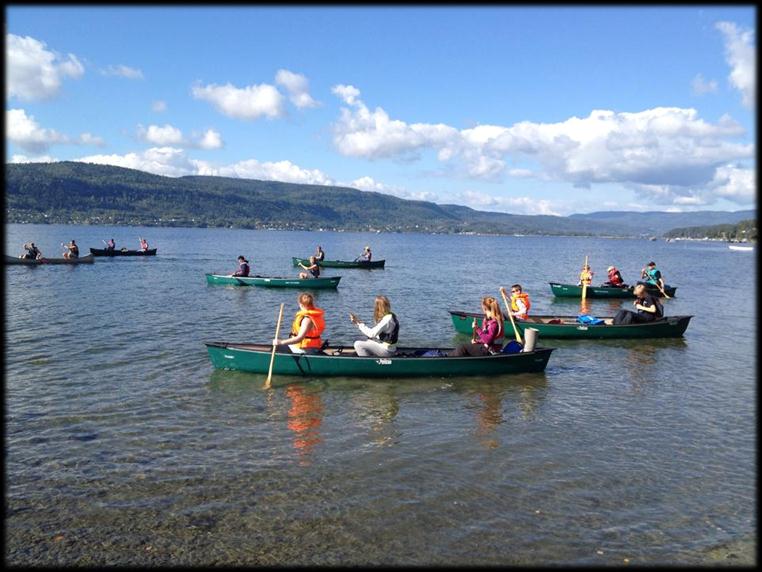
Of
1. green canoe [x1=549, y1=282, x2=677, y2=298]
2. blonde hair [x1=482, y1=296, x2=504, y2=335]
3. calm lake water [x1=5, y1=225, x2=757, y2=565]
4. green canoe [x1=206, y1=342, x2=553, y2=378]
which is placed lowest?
calm lake water [x1=5, y1=225, x2=757, y2=565]

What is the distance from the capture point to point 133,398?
14.2m

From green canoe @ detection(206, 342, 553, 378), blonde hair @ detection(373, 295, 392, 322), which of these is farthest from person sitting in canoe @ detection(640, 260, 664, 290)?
blonde hair @ detection(373, 295, 392, 322)

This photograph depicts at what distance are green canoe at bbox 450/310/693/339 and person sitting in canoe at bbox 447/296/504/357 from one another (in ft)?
19.1

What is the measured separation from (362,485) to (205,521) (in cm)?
267

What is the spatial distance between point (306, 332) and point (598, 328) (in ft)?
41.7

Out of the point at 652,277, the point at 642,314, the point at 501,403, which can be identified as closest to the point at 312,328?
the point at 501,403

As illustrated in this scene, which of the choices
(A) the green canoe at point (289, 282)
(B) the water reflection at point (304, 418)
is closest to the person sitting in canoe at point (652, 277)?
(A) the green canoe at point (289, 282)

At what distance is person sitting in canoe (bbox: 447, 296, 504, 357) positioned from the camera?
16.8 metres

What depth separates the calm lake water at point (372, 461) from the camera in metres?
7.94

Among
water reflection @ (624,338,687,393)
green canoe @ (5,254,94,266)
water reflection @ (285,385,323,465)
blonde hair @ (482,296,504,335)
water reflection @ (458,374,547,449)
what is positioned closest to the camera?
water reflection @ (285,385,323,465)

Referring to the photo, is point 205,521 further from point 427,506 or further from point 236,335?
point 236,335

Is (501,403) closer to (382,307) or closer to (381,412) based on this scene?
(381,412)

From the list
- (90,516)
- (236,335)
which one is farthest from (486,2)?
(236,335)

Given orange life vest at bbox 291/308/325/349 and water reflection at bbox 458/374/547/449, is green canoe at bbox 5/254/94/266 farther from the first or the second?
water reflection at bbox 458/374/547/449
